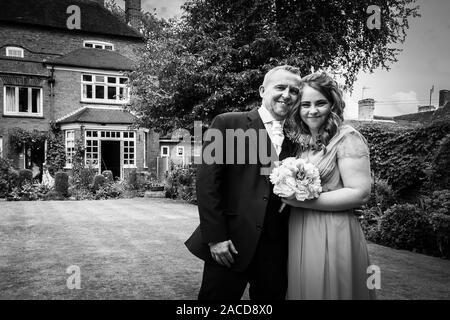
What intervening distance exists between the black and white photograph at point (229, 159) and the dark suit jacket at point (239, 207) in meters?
0.01

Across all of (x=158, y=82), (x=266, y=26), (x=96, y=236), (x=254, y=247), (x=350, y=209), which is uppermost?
(x=266, y=26)

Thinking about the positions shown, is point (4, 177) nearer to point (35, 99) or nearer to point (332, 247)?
point (35, 99)

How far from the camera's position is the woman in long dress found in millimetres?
2664

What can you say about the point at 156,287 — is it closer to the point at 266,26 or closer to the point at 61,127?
the point at 266,26

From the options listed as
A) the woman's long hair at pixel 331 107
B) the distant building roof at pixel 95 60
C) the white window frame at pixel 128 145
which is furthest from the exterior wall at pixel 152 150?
the woman's long hair at pixel 331 107

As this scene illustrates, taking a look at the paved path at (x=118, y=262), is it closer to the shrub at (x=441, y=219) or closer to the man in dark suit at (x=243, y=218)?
the shrub at (x=441, y=219)

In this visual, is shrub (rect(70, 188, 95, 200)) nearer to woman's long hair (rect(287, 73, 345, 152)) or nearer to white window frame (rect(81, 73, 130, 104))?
white window frame (rect(81, 73, 130, 104))

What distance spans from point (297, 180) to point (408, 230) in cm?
665

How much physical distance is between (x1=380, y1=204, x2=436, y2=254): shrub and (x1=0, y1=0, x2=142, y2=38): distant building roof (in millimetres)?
25637
